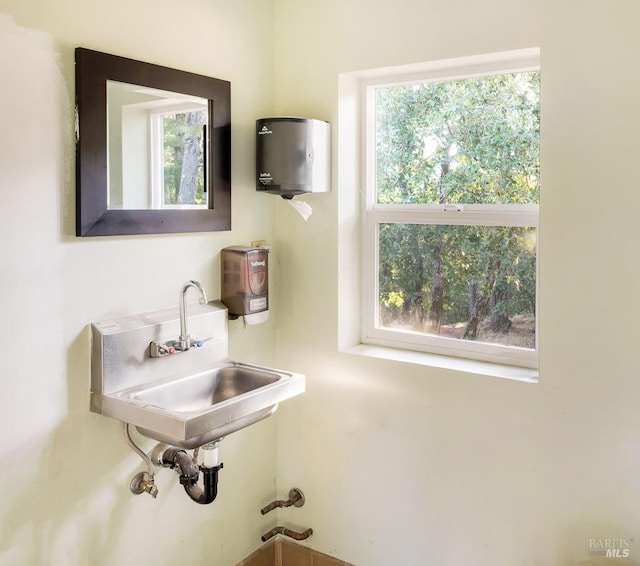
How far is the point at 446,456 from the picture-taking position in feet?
7.05

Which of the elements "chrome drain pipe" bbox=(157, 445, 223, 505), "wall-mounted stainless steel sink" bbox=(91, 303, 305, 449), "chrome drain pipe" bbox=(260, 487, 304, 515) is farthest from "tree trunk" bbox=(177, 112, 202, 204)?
"chrome drain pipe" bbox=(260, 487, 304, 515)

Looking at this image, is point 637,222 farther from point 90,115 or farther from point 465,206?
point 90,115

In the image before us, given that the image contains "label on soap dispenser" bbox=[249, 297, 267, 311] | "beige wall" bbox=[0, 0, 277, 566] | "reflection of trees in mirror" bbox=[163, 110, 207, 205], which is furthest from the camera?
"label on soap dispenser" bbox=[249, 297, 267, 311]

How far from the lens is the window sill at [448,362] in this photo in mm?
2057

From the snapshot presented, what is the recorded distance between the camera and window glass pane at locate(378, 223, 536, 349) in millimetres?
2139

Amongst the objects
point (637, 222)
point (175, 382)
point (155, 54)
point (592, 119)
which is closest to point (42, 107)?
point (155, 54)

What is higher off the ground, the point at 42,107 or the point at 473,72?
the point at 473,72

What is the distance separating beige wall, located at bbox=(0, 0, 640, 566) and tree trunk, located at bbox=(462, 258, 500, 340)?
0.73 ft

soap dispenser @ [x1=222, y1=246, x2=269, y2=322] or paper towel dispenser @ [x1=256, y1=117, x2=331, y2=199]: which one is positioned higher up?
paper towel dispenser @ [x1=256, y1=117, x2=331, y2=199]

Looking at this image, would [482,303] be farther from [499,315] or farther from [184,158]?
[184,158]

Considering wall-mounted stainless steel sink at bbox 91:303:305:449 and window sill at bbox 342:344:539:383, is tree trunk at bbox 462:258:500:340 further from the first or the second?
wall-mounted stainless steel sink at bbox 91:303:305:449

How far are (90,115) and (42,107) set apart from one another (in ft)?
0.43

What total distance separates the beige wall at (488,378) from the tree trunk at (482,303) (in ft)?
0.75

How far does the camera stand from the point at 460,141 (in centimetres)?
223
